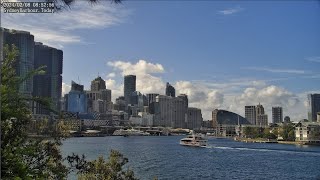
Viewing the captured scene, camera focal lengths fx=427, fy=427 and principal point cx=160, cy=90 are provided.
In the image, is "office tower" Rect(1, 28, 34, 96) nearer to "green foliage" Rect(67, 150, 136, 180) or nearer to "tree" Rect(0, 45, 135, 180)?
"tree" Rect(0, 45, 135, 180)

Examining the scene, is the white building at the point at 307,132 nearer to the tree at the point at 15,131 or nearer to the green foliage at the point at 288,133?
the green foliage at the point at 288,133

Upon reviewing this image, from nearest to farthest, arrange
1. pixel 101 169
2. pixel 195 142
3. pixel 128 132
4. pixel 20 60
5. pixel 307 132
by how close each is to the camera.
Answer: pixel 20 60
pixel 101 169
pixel 195 142
pixel 307 132
pixel 128 132

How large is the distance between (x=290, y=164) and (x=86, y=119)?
457 ft

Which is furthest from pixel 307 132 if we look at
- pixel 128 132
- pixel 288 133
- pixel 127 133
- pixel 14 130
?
pixel 14 130

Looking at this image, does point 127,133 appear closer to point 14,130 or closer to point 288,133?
point 288,133

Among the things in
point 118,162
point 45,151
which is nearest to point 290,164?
point 118,162

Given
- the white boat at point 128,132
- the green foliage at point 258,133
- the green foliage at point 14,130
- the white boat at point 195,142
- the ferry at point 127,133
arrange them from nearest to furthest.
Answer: the green foliage at point 14,130
the white boat at point 195,142
the green foliage at point 258,133
the ferry at point 127,133
the white boat at point 128,132

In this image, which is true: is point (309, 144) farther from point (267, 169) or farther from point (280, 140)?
point (267, 169)

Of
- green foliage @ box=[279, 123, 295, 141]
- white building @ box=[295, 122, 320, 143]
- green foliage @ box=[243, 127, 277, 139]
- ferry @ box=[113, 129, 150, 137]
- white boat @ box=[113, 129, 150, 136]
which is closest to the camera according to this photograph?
white building @ box=[295, 122, 320, 143]

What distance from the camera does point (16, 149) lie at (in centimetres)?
661

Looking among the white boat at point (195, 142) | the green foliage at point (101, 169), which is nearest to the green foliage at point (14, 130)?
the green foliage at point (101, 169)

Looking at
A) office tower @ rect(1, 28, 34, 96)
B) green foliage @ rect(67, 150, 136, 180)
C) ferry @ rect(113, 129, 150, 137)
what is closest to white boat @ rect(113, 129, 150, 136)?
ferry @ rect(113, 129, 150, 137)

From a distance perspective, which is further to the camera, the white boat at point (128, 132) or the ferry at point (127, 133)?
the white boat at point (128, 132)

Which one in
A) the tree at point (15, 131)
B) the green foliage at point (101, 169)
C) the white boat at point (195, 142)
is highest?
the tree at point (15, 131)
